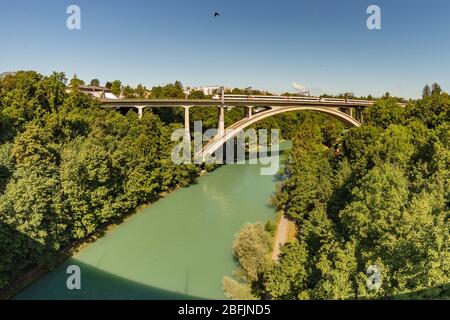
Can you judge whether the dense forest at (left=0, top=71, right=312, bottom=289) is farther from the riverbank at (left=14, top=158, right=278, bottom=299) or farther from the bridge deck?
the bridge deck

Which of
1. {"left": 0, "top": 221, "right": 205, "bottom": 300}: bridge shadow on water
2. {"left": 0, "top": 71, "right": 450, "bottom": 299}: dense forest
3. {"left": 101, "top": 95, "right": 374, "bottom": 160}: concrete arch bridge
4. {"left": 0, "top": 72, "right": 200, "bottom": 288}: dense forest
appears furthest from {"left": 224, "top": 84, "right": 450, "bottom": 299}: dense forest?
{"left": 101, "top": 95, "right": 374, "bottom": 160}: concrete arch bridge

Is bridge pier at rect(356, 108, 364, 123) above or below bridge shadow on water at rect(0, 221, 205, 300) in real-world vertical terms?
above

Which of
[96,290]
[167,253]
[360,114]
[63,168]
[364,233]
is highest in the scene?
[360,114]

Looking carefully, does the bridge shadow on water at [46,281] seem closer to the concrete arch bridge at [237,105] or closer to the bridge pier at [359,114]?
the concrete arch bridge at [237,105]

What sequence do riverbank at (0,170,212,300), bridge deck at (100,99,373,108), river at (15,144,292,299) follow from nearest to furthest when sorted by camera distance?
riverbank at (0,170,212,300)
river at (15,144,292,299)
bridge deck at (100,99,373,108)

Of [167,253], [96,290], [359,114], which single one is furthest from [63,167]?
[359,114]

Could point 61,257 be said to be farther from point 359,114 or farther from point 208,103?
point 359,114
